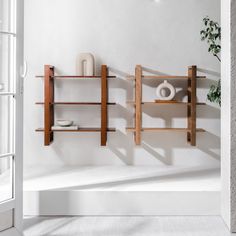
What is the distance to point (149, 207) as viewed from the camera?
11.5ft

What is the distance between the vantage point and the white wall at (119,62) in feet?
15.3

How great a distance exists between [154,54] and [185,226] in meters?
2.12

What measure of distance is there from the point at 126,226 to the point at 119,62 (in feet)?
6.77

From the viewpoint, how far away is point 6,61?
2984 mm

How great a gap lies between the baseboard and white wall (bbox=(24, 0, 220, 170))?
1244 millimetres

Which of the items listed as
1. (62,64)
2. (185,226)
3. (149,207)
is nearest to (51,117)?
(62,64)

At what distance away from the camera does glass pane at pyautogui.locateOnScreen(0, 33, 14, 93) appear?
2.96 m

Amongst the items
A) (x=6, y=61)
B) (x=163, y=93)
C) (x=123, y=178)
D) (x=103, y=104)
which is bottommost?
(x=123, y=178)

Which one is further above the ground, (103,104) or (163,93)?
(163,93)

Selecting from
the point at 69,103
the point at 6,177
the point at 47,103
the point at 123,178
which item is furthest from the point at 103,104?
the point at 6,177

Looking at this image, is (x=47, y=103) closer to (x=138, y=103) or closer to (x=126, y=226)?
(x=138, y=103)

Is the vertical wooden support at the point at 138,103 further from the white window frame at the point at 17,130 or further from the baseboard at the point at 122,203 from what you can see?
the white window frame at the point at 17,130

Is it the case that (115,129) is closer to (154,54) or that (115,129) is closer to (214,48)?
(154,54)

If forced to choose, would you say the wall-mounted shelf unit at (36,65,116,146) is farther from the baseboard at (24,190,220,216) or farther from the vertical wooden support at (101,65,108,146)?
the baseboard at (24,190,220,216)
